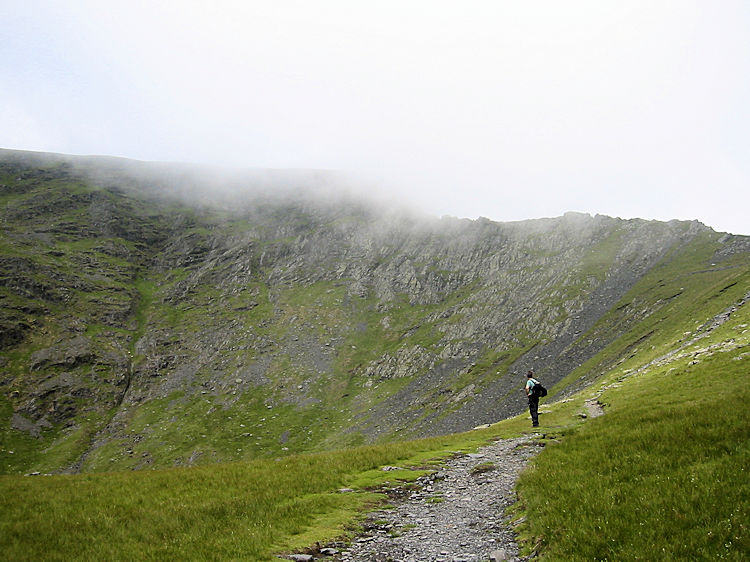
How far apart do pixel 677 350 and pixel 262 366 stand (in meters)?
124

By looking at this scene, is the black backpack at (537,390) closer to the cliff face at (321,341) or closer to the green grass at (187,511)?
the green grass at (187,511)

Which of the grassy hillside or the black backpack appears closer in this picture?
the grassy hillside

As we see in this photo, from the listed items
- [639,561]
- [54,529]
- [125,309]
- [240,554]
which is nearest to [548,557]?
[639,561]

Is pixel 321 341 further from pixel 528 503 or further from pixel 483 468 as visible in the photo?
pixel 528 503

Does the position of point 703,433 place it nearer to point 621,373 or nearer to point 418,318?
point 621,373

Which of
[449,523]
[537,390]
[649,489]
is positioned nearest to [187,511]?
[449,523]

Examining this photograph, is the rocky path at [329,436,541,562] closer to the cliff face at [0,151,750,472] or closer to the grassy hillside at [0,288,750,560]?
the grassy hillside at [0,288,750,560]

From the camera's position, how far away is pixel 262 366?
14625 centimetres

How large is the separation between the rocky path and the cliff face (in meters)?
66.1

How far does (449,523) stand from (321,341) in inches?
5810

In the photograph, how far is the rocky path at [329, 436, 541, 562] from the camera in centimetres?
1088

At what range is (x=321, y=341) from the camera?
6235 inches

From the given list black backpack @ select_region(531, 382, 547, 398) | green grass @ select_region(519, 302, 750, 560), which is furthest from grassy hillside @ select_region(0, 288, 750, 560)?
black backpack @ select_region(531, 382, 547, 398)

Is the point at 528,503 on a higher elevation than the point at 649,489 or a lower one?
lower
